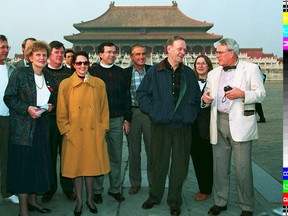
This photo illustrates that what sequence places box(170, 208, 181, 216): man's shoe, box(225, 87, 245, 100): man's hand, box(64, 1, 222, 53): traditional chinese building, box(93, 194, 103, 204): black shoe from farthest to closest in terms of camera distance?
box(64, 1, 222, 53): traditional chinese building, box(93, 194, 103, 204): black shoe, box(170, 208, 181, 216): man's shoe, box(225, 87, 245, 100): man's hand

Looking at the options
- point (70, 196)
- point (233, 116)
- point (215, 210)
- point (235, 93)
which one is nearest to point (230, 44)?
point (235, 93)

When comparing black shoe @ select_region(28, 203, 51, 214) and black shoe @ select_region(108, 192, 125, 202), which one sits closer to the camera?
black shoe @ select_region(28, 203, 51, 214)

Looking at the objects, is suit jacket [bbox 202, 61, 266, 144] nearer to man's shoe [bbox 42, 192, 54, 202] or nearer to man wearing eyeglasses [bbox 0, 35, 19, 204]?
man's shoe [bbox 42, 192, 54, 202]

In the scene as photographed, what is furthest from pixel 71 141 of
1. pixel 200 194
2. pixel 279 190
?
pixel 279 190

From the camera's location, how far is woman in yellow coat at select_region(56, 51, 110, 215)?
3.75 meters

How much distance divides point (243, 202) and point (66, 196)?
1.98 meters

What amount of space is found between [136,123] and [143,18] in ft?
159

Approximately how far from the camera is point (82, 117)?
12.3 feet

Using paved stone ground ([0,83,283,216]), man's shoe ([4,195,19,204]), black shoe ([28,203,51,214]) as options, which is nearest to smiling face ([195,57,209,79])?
paved stone ground ([0,83,283,216])

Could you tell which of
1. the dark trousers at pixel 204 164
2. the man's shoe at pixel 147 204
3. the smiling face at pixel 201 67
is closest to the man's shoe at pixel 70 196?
the man's shoe at pixel 147 204

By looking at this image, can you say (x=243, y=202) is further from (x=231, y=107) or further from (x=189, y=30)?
(x=189, y=30)

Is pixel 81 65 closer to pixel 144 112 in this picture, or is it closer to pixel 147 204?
pixel 144 112

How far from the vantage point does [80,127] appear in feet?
12.3

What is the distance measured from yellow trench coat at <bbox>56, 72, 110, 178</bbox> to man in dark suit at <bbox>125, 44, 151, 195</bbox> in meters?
0.73
